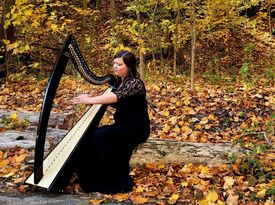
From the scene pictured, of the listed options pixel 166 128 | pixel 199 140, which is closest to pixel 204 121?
pixel 166 128

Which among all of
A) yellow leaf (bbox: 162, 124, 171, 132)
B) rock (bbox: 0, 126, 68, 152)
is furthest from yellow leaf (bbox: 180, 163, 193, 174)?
yellow leaf (bbox: 162, 124, 171, 132)

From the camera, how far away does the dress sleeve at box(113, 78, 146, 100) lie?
3.60 meters

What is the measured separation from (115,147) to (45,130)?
3.49 ft

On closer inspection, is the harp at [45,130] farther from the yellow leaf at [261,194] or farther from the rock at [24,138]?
the yellow leaf at [261,194]

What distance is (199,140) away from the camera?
18.5 feet

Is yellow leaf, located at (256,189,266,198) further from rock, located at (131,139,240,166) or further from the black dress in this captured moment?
the black dress

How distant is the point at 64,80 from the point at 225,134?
5928mm

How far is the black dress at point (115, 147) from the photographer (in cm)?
363

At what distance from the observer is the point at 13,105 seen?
26.8 ft

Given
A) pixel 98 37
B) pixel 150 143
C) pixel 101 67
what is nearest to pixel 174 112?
pixel 150 143

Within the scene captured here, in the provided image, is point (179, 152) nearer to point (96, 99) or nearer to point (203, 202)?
point (203, 202)

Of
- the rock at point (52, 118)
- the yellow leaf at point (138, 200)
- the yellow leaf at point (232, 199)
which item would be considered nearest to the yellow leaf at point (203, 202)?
the yellow leaf at point (232, 199)

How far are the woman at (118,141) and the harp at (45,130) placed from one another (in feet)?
Result: 0.53

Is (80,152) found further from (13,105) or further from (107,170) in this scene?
(13,105)
